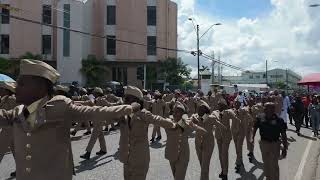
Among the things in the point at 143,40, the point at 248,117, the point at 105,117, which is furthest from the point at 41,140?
the point at 143,40

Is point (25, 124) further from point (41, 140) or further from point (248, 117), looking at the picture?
point (248, 117)

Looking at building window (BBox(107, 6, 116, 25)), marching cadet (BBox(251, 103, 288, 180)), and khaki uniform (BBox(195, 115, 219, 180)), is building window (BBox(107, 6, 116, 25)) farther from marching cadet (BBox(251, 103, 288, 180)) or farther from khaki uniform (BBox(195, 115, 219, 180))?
marching cadet (BBox(251, 103, 288, 180))

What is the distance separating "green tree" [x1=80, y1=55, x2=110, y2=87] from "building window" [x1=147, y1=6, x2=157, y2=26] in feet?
23.7

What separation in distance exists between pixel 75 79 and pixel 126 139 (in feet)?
130

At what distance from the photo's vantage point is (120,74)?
49188 millimetres

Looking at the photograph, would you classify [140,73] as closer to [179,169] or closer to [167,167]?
[167,167]

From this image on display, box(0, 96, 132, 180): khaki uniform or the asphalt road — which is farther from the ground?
box(0, 96, 132, 180): khaki uniform

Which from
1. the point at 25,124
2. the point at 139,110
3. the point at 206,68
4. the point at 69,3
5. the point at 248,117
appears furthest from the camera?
the point at 206,68

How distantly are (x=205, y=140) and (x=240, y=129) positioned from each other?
3.41m

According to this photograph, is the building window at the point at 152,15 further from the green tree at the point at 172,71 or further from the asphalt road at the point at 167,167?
the asphalt road at the point at 167,167

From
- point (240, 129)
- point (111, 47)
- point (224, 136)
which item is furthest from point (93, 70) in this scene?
point (224, 136)

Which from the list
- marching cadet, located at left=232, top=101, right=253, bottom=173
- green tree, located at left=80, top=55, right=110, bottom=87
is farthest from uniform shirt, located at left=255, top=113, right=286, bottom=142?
green tree, located at left=80, top=55, right=110, bottom=87

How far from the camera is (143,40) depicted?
49.9 metres

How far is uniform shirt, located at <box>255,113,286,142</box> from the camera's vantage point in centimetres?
911
